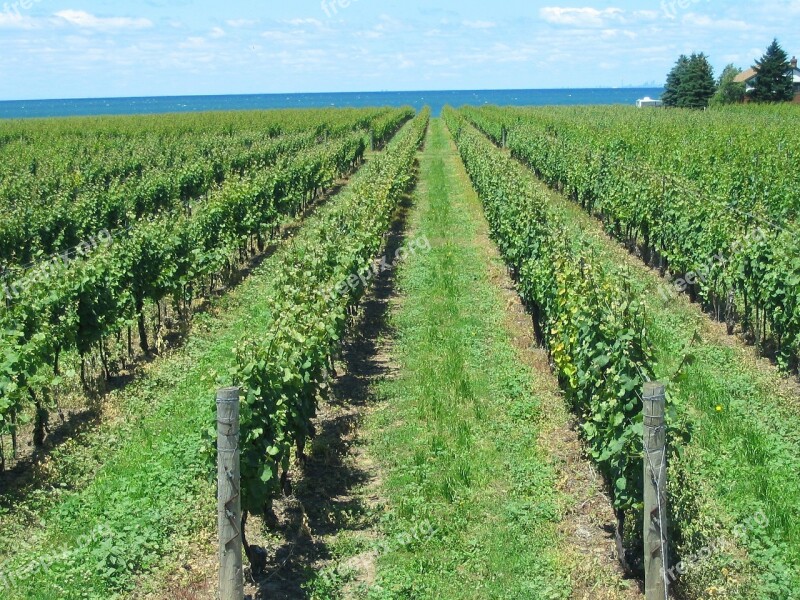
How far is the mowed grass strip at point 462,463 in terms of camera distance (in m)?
6.45

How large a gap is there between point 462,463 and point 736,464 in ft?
8.43

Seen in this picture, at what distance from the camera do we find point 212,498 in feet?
25.2

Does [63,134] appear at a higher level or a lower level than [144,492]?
higher

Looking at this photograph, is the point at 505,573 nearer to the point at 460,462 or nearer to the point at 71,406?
the point at 460,462

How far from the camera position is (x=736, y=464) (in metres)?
7.93

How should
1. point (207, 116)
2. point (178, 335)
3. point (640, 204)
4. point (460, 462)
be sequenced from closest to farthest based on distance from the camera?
point (460, 462) < point (178, 335) < point (640, 204) < point (207, 116)

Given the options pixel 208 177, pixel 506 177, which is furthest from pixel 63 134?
pixel 506 177

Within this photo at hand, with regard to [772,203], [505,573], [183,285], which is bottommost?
[505,573]

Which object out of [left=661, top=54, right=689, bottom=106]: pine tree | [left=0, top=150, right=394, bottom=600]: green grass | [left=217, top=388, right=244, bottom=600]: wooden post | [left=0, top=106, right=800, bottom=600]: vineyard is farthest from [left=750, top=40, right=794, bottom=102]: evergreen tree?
[left=217, top=388, right=244, bottom=600]: wooden post

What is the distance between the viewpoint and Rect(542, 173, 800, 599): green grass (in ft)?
20.5

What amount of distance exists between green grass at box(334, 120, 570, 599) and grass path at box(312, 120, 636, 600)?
1 centimetres

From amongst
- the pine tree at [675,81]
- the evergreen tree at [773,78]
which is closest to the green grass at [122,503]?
the evergreen tree at [773,78]

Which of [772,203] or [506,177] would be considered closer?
[772,203]

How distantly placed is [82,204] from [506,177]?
8972 millimetres
